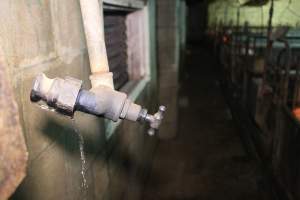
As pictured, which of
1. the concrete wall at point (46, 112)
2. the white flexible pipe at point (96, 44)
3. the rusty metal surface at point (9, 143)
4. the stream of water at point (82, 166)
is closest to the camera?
the rusty metal surface at point (9, 143)

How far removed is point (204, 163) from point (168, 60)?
232cm

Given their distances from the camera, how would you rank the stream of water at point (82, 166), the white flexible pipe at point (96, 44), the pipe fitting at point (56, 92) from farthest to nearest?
the stream of water at point (82, 166), the white flexible pipe at point (96, 44), the pipe fitting at point (56, 92)

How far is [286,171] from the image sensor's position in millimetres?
3629

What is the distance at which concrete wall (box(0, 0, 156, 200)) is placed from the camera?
1.22m

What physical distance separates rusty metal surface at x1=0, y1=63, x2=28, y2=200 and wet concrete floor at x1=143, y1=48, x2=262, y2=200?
412cm

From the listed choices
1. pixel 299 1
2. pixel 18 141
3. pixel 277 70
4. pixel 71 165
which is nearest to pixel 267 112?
pixel 277 70

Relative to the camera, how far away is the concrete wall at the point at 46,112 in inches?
48.1

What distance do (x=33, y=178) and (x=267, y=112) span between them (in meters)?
4.06

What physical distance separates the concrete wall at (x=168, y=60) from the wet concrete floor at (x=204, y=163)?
0.41m

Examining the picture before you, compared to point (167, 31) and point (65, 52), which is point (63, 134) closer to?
point (65, 52)

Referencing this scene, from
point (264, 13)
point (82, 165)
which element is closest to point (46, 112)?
point (82, 165)

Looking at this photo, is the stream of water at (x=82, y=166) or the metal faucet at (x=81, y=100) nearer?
the metal faucet at (x=81, y=100)

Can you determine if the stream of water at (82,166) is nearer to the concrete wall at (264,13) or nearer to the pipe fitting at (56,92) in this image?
the pipe fitting at (56,92)

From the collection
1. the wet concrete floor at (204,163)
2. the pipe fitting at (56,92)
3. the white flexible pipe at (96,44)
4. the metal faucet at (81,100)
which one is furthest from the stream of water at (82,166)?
the wet concrete floor at (204,163)
